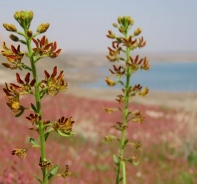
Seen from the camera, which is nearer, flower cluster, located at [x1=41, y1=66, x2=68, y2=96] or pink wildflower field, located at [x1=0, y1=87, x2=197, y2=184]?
flower cluster, located at [x1=41, y1=66, x2=68, y2=96]

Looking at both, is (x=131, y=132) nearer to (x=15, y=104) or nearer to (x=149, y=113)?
(x=149, y=113)

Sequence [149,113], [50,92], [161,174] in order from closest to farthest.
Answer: [50,92], [161,174], [149,113]

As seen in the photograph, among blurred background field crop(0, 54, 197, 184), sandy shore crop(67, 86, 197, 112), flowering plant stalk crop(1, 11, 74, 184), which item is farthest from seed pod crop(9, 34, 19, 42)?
sandy shore crop(67, 86, 197, 112)

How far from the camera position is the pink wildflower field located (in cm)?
922

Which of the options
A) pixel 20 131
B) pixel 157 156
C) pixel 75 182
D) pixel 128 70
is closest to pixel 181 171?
pixel 157 156

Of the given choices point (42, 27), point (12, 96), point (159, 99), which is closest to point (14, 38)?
point (42, 27)

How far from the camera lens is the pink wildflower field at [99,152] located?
363 inches

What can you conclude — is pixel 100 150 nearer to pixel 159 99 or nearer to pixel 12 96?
pixel 12 96

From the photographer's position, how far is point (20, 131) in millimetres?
14211

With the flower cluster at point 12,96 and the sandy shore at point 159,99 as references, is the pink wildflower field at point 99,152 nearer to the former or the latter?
the flower cluster at point 12,96

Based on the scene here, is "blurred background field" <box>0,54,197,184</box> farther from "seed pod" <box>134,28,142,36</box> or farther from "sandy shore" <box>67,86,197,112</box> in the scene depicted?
"sandy shore" <box>67,86,197,112</box>

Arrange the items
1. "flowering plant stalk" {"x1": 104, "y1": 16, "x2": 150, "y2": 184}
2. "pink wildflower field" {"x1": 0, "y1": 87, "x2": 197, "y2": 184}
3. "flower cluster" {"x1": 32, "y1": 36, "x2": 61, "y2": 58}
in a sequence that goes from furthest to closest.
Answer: "pink wildflower field" {"x1": 0, "y1": 87, "x2": 197, "y2": 184} < "flowering plant stalk" {"x1": 104, "y1": 16, "x2": 150, "y2": 184} < "flower cluster" {"x1": 32, "y1": 36, "x2": 61, "y2": 58}

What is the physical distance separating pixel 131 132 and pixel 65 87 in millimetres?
15869

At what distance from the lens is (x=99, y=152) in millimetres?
13914
